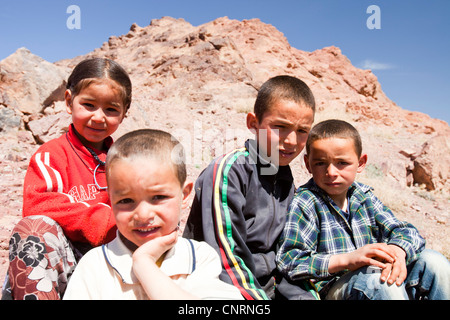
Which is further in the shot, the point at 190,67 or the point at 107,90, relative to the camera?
the point at 190,67

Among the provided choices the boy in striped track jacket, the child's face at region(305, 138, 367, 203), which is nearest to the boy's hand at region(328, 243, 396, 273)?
the boy in striped track jacket

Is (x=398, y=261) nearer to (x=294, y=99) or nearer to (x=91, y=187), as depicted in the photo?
(x=294, y=99)

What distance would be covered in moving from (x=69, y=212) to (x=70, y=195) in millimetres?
237

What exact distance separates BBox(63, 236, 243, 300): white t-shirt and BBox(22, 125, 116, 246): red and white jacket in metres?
0.28

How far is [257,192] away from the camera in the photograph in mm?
1915

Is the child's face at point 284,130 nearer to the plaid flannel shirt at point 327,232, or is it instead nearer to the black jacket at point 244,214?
the black jacket at point 244,214

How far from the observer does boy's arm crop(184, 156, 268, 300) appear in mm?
1640

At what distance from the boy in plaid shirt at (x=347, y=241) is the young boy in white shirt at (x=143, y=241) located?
1.97 feet

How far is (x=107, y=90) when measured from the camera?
6.60 feet

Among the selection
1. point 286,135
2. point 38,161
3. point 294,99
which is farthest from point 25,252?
point 294,99

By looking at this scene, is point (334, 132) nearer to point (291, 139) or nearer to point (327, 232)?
point (291, 139)

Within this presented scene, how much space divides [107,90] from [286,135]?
1116 millimetres

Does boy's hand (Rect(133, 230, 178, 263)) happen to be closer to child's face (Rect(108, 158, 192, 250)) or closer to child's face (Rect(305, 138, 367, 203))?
child's face (Rect(108, 158, 192, 250))

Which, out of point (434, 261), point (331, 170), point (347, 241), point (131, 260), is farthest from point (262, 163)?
point (434, 261)
